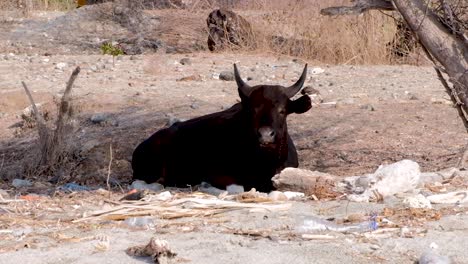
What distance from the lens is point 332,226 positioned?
19.1 ft

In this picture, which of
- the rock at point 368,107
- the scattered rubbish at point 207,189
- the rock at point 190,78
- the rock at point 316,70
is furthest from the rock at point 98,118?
the rock at point 316,70

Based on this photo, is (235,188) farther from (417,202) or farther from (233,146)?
(417,202)

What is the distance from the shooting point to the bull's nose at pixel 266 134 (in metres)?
8.13

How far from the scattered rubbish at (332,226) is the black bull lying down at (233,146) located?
234cm

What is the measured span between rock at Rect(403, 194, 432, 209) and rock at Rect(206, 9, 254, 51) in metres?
9.73

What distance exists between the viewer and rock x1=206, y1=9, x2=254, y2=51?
52.3 ft

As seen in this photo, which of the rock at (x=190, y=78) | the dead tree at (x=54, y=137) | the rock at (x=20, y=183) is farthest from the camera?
the rock at (x=190, y=78)

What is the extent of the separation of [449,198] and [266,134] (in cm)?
202

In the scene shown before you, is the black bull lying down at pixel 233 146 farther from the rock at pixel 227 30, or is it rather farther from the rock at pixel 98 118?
→ the rock at pixel 227 30

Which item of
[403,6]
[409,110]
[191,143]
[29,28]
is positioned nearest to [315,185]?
[403,6]

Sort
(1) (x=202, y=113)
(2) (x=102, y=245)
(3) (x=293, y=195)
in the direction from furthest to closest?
(1) (x=202, y=113) → (3) (x=293, y=195) → (2) (x=102, y=245)

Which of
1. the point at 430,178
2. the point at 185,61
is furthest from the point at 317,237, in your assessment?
the point at 185,61

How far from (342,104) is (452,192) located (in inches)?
194

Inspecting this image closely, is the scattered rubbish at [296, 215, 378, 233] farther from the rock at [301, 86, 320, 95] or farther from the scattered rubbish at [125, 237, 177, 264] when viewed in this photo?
the rock at [301, 86, 320, 95]
